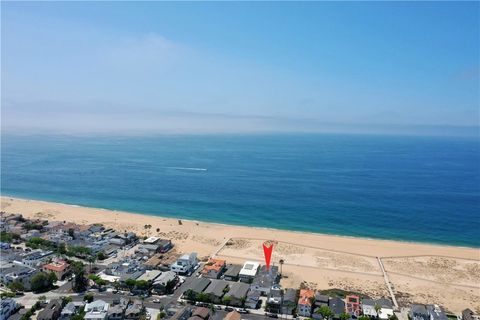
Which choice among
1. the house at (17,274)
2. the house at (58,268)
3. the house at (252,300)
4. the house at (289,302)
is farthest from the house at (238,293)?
the house at (17,274)

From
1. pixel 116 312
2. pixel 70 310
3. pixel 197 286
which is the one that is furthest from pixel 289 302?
pixel 70 310

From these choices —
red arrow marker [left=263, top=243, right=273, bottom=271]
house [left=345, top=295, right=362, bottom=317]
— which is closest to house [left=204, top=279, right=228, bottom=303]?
red arrow marker [left=263, top=243, right=273, bottom=271]

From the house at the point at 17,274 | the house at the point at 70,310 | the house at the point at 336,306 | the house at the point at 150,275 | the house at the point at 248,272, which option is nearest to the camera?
the house at the point at 70,310

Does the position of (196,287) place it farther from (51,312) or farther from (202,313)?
(51,312)

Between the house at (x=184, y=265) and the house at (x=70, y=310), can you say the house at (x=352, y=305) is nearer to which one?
the house at (x=184, y=265)

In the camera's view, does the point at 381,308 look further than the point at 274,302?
Yes

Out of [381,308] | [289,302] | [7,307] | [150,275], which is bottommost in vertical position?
[381,308]
